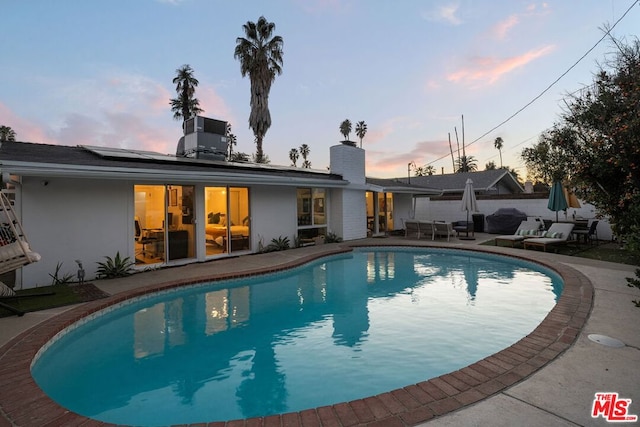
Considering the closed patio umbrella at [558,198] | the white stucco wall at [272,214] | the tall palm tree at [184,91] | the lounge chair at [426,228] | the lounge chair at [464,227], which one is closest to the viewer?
the white stucco wall at [272,214]

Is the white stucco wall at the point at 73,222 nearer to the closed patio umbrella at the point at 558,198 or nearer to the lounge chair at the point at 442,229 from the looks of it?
the lounge chair at the point at 442,229

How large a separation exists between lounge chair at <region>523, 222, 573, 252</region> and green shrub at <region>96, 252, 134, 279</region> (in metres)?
13.6

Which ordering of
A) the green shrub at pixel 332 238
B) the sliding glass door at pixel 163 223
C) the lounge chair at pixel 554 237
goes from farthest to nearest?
the green shrub at pixel 332 238, the lounge chair at pixel 554 237, the sliding glass door at pixel 163 223

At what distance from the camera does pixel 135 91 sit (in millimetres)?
14391

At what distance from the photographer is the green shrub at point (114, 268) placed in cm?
838

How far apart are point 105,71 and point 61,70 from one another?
1439 millimetres

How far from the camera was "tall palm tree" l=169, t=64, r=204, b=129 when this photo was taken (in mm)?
27219

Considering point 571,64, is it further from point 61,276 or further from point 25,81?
point 25,81

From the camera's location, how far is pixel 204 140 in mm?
12906

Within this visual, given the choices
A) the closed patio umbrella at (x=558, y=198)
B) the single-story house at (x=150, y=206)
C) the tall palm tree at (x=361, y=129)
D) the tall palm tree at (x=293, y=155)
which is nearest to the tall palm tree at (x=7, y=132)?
the single-story house at (x=150, y=206)

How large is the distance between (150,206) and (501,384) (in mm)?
9880

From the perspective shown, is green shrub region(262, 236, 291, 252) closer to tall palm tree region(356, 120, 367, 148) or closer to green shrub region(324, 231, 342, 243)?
green shrub region(324, 231, 342, 243)

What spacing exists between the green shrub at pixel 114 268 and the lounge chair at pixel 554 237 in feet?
44.5

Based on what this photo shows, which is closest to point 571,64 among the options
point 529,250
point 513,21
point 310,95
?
point 513,21
